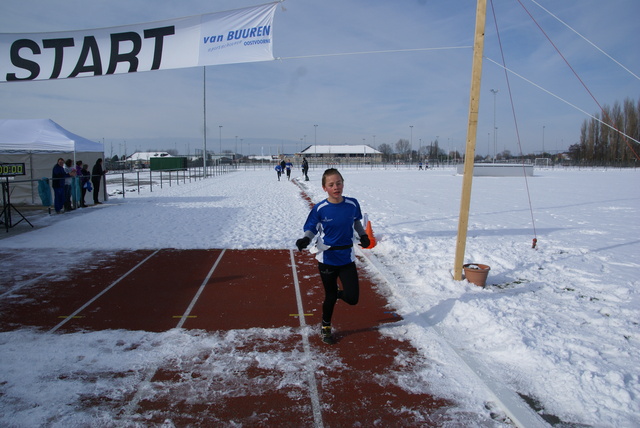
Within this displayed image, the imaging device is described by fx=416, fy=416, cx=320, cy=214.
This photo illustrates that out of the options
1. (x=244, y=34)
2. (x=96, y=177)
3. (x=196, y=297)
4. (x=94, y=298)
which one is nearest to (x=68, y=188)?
(x=96, y=177)

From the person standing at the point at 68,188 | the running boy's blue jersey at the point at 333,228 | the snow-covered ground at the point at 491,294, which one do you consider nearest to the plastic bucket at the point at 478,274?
the snow-covered ground at the point at 491,294

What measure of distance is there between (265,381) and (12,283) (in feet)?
16.9

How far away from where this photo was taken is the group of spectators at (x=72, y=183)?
14.1 metres

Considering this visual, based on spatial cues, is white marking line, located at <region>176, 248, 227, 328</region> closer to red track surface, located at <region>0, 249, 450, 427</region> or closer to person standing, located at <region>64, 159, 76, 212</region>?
red track surface, located at <region>0, 249, 450, 427</region>

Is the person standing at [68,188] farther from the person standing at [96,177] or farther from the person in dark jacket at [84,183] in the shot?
the person standing at [96,177]

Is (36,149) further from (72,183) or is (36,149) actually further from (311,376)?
(311,376)

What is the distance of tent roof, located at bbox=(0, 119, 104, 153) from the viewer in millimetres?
14250

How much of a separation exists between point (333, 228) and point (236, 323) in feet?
5.75

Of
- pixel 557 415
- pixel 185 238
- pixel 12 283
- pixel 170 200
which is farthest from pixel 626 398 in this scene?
pixel 170 200

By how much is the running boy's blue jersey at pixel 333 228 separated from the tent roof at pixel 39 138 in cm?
1398

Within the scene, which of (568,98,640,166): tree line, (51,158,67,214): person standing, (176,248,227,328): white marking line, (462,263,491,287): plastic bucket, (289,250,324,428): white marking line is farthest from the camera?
(568,98,640,166): tree line

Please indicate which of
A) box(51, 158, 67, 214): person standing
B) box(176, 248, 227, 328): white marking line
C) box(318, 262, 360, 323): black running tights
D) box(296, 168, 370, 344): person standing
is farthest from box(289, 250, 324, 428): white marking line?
box(51, 158, 67, 214): person standing

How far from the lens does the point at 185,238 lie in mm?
10102

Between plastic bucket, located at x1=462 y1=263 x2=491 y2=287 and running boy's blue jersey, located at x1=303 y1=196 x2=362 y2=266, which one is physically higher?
running boy's blue jersey, located at x1=303 y1=196 x2=362 y2=266
